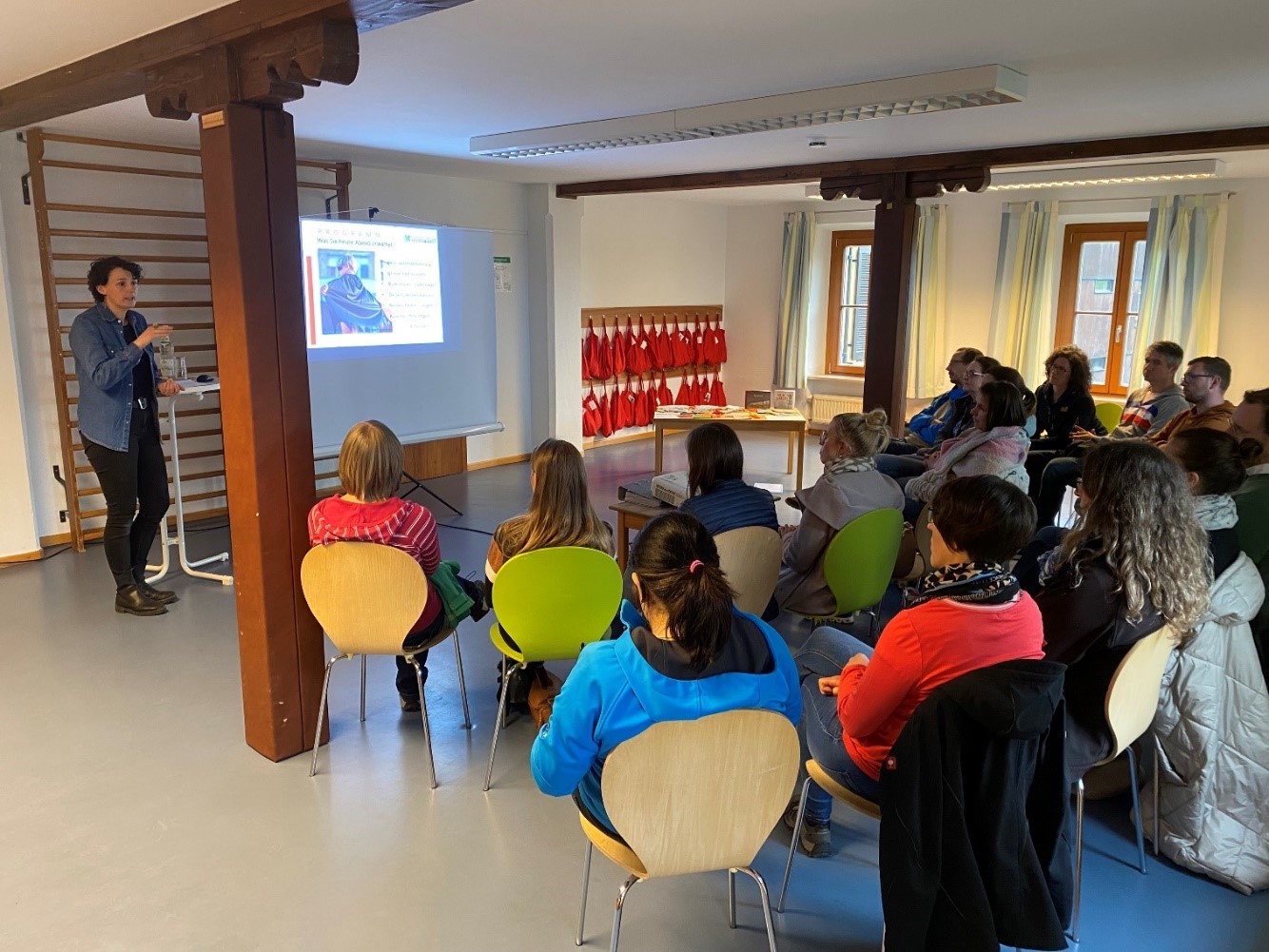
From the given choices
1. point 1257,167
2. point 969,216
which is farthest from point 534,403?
point 1257,167

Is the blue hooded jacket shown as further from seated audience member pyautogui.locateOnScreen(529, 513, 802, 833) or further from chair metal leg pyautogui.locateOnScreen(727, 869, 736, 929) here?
chair metal leg pyautogui.locateOnScreen(727, 869, 736, 929)

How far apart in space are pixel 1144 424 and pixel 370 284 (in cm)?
448

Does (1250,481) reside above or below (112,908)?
above

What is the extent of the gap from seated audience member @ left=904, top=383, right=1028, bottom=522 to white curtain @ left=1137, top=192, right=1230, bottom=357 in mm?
4473

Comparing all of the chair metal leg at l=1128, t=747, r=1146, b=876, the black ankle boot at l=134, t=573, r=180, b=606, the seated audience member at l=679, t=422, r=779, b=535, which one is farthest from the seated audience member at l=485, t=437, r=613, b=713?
the black ankle boot at l=134, t=573, r=180, b=606

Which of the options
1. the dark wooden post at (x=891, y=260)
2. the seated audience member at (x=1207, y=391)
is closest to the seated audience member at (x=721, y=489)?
the seated audience member at (x=1207, y=391)

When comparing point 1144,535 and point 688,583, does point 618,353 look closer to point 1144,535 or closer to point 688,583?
point 1144,535

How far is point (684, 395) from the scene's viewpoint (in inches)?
395

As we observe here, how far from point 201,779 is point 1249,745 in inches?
118

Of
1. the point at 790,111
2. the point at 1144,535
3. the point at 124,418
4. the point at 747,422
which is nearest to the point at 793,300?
the point at 747,422

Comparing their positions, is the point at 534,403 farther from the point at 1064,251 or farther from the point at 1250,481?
the point at 1250,481

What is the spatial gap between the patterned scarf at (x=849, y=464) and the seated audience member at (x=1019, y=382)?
3.31ft

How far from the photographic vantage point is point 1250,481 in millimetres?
2719

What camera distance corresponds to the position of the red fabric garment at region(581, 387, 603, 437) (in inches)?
343
